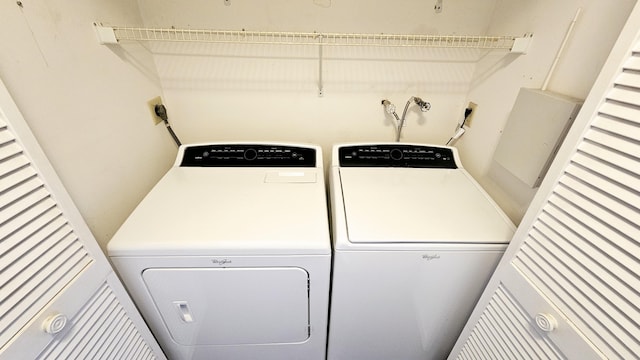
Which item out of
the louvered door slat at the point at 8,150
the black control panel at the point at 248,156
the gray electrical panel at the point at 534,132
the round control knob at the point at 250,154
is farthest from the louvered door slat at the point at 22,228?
the gray electrical panel at the point at 534,132

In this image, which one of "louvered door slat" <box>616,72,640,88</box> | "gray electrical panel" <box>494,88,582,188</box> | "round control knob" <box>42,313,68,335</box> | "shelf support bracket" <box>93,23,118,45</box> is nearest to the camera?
"louvered door slat" <box>616,72,640,88</box>

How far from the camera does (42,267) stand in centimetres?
77

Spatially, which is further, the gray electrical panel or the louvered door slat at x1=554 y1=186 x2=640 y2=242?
the gray electrical panel

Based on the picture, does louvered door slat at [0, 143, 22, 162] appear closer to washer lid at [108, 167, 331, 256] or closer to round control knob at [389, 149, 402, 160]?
Result: washer lid at [108, 167, 331, 256]

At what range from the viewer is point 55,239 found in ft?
2.66

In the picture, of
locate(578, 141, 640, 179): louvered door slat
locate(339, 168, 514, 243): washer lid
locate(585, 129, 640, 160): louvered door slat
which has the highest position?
locate(585, 129, 640, 160): louvered door slat

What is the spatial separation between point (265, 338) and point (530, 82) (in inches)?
70.3

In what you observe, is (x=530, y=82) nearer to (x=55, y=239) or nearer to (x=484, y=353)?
(x=484, y=353)

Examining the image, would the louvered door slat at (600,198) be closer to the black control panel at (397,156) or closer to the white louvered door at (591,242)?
the white louvered door at (591,242)

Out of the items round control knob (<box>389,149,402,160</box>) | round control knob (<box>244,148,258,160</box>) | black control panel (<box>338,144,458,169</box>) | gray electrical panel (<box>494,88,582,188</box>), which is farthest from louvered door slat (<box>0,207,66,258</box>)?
gray electrical panel (<box>494,88,582,188</box>)

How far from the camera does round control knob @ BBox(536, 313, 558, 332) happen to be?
82 cm

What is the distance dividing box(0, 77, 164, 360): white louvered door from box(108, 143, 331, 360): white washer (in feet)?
0.51

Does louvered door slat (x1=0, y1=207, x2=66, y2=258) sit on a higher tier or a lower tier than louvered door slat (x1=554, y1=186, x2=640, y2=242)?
lower

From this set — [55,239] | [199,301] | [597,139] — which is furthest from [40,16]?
[597,139]
